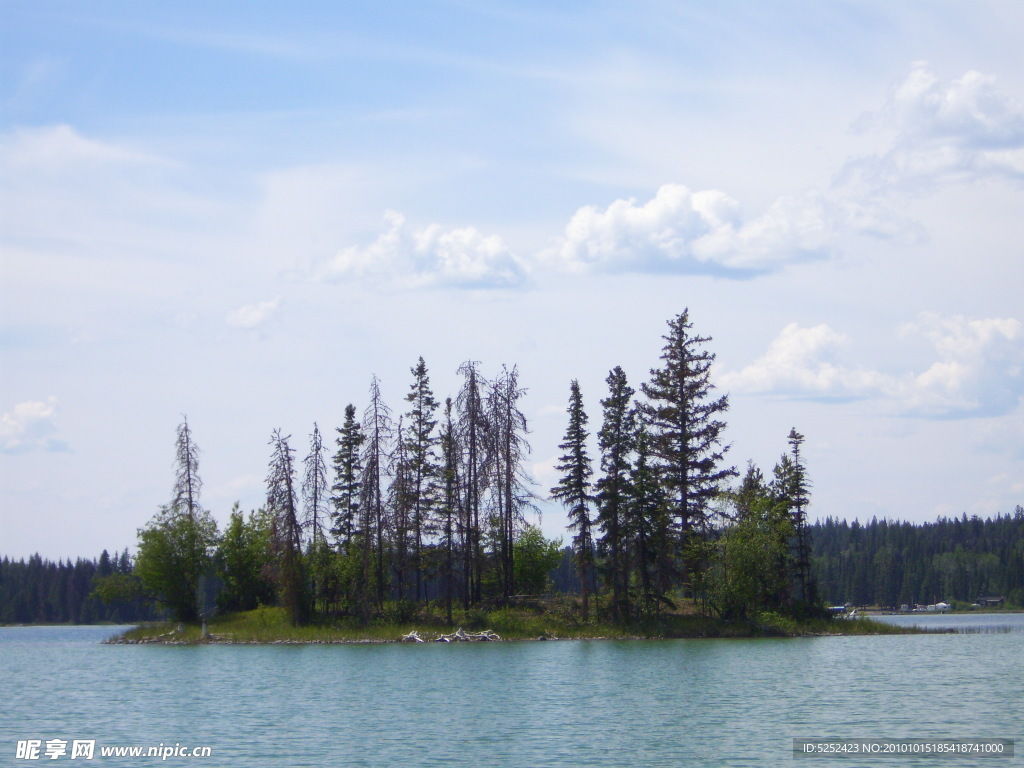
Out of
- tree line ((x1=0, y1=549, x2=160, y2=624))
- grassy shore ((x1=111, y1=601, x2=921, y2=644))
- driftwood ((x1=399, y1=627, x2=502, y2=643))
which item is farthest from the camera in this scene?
tree line ((x1=0, y1=549, x2=160, y2=624))

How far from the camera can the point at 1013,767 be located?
80.7 ft

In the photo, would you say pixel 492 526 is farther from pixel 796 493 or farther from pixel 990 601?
pixel 990 601

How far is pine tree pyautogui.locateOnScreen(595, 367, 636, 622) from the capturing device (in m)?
66.4

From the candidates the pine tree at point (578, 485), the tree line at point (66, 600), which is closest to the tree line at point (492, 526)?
the pine tree at point (578, 485)

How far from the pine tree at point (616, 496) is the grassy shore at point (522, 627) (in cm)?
237

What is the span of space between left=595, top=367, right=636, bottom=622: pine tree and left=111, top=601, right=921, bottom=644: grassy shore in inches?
93.2

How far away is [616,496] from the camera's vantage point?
6606cm

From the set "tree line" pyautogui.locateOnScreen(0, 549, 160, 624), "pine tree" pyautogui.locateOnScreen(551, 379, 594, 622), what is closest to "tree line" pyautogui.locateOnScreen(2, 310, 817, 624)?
"pine tree" pyautogui.locateOnScreen(551, 379, 594, 622)

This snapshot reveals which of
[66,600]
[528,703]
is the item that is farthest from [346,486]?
[66,600]

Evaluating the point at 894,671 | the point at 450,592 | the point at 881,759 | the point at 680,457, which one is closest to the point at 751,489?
the point at 680,457

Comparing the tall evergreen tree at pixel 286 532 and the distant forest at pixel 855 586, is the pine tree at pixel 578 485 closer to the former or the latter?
the tall evergreen tree at pixel 286 532

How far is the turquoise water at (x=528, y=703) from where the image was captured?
93.2 ft

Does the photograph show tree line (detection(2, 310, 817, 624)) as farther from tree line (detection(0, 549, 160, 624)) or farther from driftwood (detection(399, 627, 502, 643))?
tree line (detection(0, 549, 160, 624))

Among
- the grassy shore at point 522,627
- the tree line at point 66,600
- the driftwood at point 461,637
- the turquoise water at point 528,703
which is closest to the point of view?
the turquoise water at point 528,703
